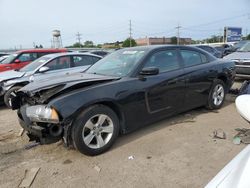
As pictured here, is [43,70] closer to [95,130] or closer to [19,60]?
[19,60]

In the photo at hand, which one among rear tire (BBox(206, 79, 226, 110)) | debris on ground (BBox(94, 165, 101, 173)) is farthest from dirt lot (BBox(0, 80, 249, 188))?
rear tire (BBox(206, 79, 226, 110))

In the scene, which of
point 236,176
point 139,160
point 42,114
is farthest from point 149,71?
point 236,176

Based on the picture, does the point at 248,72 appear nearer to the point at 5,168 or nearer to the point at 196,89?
the point at 196,89

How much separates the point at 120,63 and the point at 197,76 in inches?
66.1

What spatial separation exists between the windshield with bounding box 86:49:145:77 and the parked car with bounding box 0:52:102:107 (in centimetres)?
176

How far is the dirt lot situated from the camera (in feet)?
9.48

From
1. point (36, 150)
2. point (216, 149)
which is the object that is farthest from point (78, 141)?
point (216, 149)

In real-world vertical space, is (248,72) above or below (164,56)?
below

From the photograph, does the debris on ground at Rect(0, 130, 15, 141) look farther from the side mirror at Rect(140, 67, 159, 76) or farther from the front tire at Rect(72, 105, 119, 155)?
the side mirror at Rect(140, 67, 159, 76)

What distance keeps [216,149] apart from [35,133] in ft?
8.78

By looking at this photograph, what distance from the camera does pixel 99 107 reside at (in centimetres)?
343

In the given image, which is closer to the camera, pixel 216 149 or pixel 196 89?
pixel 216 149

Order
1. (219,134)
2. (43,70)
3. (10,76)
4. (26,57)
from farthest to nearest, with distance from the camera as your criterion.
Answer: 1. (26,57)
2. (10,76)
3. (43,70)
4. (219,134)

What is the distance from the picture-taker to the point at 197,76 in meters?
4.88
